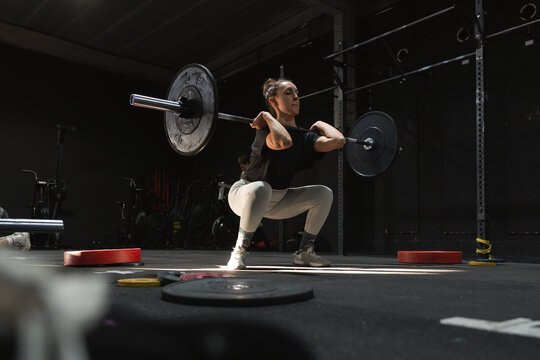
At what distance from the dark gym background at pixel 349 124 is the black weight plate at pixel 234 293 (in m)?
3.02

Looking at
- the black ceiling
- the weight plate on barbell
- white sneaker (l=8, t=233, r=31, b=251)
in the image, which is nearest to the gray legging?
the weight plate on barbell

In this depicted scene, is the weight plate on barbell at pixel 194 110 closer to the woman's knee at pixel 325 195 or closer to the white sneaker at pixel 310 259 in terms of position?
the woman's knee at pixel 325 195

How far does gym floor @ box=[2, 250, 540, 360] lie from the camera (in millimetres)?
450

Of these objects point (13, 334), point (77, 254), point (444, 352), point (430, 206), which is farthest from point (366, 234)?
point (13, 334)

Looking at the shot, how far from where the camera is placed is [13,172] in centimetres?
683

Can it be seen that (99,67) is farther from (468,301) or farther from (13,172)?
(468,301)

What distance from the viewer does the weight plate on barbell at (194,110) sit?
7.24 feet

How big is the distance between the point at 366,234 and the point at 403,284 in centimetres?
382

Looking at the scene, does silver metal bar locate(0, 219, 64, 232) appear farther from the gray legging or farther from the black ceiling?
the black ceiling

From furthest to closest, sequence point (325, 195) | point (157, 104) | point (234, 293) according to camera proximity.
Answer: point (325, 195), point (157, 104), point (234, 293)

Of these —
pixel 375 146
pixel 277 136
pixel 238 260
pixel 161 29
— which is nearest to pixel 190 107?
pixel 277 136

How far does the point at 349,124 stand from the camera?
205 inches

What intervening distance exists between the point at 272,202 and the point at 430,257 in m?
1.14

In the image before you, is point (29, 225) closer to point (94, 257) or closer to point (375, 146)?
point (94, 257)
